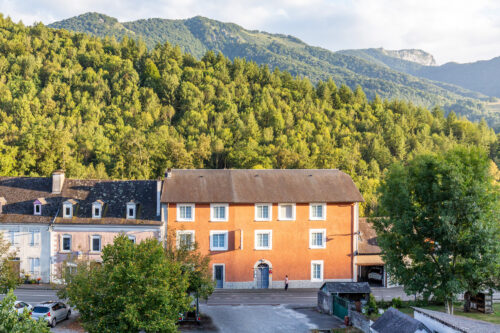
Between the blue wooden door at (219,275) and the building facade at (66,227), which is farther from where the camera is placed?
the blue wooden door at (219,275)

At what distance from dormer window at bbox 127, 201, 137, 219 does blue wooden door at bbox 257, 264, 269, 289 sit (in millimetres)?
14114

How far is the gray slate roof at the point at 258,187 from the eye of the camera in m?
50.6

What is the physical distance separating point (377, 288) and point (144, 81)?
334 feet

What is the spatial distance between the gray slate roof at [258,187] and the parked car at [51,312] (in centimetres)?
1523

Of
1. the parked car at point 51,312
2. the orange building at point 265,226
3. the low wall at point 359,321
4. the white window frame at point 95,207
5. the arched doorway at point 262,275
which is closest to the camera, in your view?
the low wall at point 359,321

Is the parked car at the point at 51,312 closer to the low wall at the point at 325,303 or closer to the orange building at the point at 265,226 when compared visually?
the orange building at the point at 265,226

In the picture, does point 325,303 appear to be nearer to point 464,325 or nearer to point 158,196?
point 464,325

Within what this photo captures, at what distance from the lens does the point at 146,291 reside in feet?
88.4

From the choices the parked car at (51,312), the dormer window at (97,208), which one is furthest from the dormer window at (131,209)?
the parked car at (51,312)

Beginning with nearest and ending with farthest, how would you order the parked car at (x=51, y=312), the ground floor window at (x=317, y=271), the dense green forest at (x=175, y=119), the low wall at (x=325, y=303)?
the parked car at (x=51, y=312) < the low wall at (x=325, y=303) < the ground floor window at (x=317, y=271) < the dense green forest at (x=175, y=119)

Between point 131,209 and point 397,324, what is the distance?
29327mm

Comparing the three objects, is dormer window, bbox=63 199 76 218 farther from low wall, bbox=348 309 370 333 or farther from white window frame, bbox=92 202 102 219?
low wall, bbox=348 309 370 333

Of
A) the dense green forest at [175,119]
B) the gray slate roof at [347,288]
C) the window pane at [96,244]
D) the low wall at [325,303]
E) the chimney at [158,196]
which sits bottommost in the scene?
the low wall at [325,303]

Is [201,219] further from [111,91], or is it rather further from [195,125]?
[111,91]
